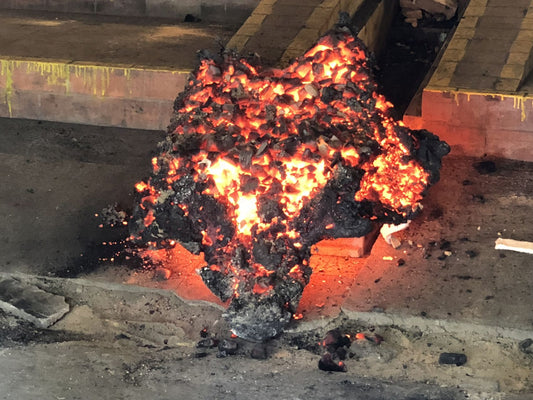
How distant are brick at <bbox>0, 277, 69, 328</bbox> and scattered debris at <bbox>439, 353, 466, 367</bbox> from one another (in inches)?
110

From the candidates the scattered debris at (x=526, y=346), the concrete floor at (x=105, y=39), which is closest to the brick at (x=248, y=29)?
the concrete floor at (x=105, y=39)

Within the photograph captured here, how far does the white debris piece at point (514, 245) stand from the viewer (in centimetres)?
746

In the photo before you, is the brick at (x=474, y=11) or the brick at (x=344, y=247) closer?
the brick at (x=344, y=247)

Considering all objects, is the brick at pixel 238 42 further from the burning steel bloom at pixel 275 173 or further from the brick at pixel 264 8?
the burning steel bloom at pixel 275 173

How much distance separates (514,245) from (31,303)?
3725 millimetres

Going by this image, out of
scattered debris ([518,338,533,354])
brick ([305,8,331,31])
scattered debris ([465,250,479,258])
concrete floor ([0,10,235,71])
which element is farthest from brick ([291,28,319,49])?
scattered debris ([518,338,533,354])

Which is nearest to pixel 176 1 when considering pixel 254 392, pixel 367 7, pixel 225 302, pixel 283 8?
pixel 283 8

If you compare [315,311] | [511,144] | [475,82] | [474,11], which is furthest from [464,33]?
[315,311]

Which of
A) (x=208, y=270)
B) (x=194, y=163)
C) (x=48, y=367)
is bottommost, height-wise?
(x=48, y=367)

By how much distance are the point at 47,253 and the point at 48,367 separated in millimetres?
1465

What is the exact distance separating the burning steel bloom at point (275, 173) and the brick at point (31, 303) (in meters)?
0.82

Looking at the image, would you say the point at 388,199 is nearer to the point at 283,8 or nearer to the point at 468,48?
the point at 468,48

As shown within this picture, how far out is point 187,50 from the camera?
1034 cm

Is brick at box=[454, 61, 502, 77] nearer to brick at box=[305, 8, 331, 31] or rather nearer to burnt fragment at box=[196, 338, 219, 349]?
brick at box=[305, 8, 331, 31]
